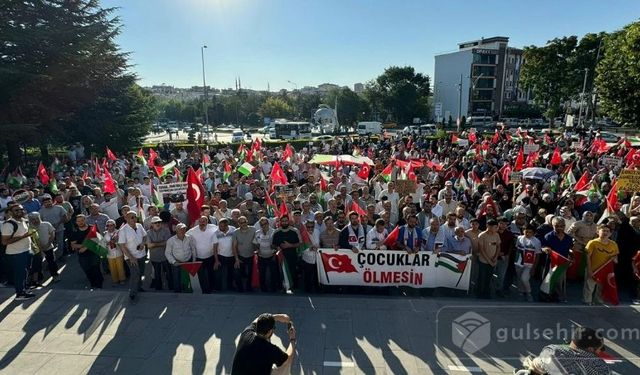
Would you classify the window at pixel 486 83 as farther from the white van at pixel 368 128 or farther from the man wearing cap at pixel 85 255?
the man wearing cap at pixel 85 255

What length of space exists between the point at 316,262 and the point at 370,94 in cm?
6862

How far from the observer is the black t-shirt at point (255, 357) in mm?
3502

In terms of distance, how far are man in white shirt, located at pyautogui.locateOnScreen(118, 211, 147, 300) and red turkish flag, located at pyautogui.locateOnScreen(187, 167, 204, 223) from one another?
45.6 inches

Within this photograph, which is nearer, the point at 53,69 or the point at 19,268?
the point at 19,268

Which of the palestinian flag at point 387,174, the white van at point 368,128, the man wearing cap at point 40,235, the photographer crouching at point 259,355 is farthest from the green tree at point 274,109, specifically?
the photographer crouching at point 259,355

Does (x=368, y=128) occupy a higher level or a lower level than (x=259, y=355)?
higher

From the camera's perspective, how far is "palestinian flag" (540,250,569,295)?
7141 mm

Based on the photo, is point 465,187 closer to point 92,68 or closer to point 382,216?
point 382,216

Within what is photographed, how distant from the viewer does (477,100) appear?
262 feet

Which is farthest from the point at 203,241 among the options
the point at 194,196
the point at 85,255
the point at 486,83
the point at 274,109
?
the point at 486,83

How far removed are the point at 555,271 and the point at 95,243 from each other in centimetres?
836

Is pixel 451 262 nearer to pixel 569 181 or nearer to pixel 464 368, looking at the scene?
pixel 464 368

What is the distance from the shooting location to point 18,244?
7.18m

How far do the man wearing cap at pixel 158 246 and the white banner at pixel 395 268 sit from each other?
113 inches
